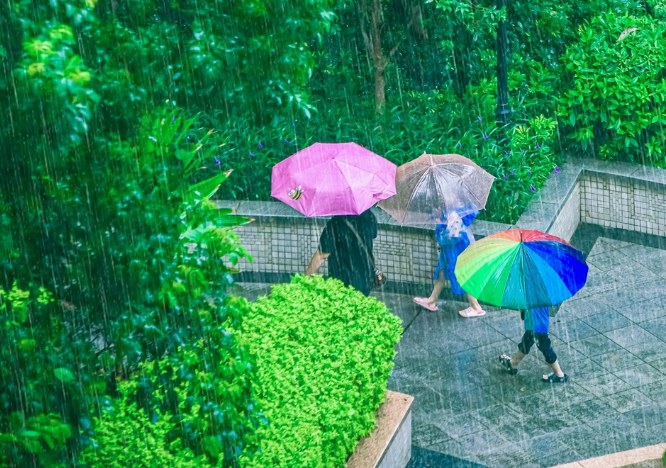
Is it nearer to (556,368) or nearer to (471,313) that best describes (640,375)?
(556,368)

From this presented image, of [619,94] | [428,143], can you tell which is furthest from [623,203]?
[428,143]

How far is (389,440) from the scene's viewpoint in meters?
7.64

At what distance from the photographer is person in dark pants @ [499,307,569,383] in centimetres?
888

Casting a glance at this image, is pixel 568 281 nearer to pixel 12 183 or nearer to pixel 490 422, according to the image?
pixel 490 422

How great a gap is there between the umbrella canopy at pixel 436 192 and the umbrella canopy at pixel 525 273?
1.22 m

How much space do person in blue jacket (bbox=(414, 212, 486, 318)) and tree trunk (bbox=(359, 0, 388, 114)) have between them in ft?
11.8

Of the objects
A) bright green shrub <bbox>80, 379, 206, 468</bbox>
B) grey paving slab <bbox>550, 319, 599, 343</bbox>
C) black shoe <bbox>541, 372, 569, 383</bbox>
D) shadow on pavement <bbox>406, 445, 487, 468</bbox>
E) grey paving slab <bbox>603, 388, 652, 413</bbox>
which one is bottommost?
shadow on pavement <bbox>406, 445, 487, 468</bbox>

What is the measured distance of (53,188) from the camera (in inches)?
172

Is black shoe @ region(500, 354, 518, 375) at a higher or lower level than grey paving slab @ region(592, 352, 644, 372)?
higher

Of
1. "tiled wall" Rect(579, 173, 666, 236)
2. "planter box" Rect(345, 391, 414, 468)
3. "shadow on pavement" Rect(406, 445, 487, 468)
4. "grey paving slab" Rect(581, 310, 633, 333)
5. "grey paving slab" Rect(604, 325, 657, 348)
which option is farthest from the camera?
"tiled wall" Rect(579, 173, 666, 236)

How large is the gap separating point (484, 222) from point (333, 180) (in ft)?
8.33

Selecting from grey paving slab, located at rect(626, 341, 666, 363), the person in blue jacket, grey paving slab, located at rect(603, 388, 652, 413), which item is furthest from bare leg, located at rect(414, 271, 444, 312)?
grey paving slab, located at rect(603, 388, 652, 413)

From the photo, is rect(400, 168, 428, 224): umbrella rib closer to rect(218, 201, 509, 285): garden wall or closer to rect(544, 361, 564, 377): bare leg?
rect(218, 201, 509, 285): garden wall

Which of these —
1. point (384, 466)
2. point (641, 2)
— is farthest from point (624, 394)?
point (641, 2)
